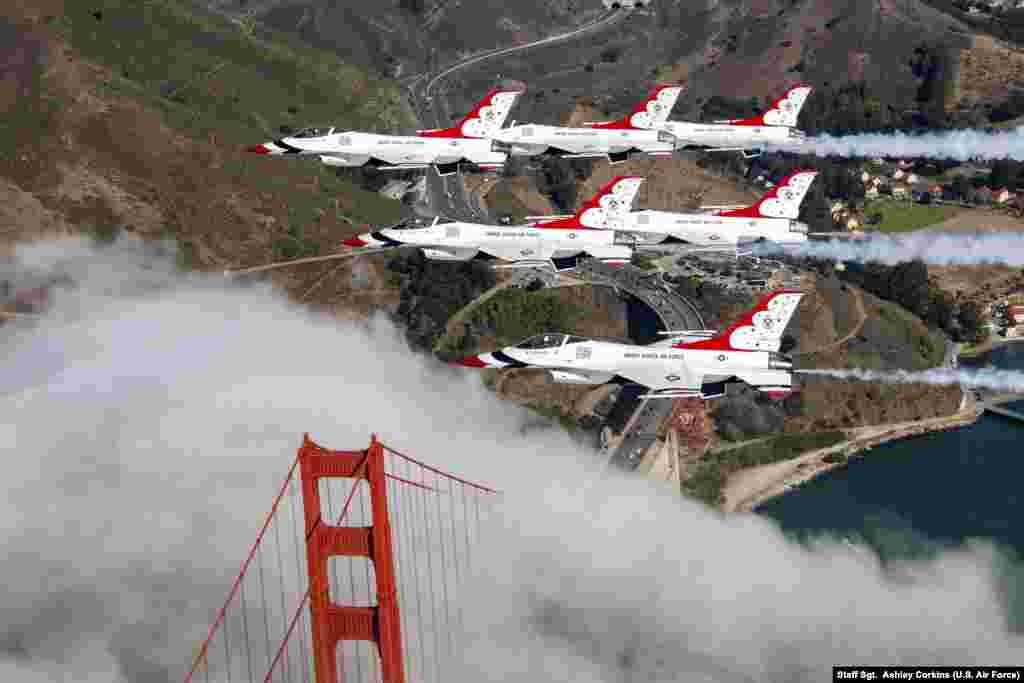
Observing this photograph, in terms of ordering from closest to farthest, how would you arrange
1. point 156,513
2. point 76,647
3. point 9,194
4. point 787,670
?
Result: 1. point 76,647
2. point 156,513
3. point 787,670
4. point 9,194

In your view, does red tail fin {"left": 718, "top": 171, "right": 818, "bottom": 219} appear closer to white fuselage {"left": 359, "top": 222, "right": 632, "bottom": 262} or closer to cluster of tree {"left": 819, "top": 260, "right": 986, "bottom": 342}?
white fuselage {"left": 359, "top": 222, "right": 632, "bottom": 262}

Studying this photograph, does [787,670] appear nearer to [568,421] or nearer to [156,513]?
[568,421]

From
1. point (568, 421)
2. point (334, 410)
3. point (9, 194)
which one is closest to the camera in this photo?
point (334, 410)

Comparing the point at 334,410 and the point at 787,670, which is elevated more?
the point at 334,410

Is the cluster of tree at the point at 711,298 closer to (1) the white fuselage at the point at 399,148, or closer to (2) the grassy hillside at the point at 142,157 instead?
(2) the grassy hillside at the point at 142,157

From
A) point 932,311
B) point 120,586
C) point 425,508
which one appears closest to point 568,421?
point 425,508

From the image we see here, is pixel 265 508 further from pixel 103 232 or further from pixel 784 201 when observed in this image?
pixel 103 232

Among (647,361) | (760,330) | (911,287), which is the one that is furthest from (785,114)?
(911,287)
